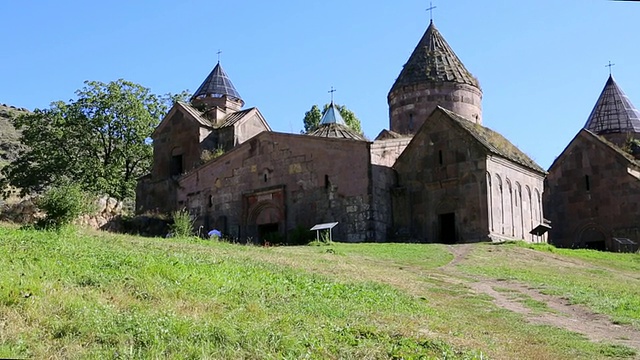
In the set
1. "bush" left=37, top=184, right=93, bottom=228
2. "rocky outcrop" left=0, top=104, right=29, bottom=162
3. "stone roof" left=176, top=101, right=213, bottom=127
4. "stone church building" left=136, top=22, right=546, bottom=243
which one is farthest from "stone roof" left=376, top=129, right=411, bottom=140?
"rocky outcrop" left=0, top=104, right=29, bottom=162

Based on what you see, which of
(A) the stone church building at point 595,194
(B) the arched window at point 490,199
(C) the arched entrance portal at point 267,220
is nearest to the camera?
(B) the arched window at point 490,199

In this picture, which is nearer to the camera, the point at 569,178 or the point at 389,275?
the point at 389,275

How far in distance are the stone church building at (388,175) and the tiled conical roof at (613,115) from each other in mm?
6514

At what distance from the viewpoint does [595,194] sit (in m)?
30.9

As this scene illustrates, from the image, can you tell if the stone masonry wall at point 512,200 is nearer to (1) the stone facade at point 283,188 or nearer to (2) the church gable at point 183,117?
(1) the stone facade at point 283,188

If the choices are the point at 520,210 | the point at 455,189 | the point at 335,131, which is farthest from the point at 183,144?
the point at 520,210

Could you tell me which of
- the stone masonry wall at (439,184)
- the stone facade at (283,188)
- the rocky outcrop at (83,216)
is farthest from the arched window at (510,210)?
the rocky outcrop at (83,216)

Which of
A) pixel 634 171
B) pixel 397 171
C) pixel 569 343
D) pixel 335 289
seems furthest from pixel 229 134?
pixel 569 343

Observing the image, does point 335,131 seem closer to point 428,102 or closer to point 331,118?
point 331,118

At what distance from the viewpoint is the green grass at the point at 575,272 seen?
14.6m

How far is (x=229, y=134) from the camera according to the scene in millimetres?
34656

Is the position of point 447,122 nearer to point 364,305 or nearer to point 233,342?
Answer: point 364,305

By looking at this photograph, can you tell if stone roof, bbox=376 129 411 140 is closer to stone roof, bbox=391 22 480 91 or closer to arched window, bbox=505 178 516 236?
stone roof, bbox=391 22 480 91

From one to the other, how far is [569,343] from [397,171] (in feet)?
58.2
